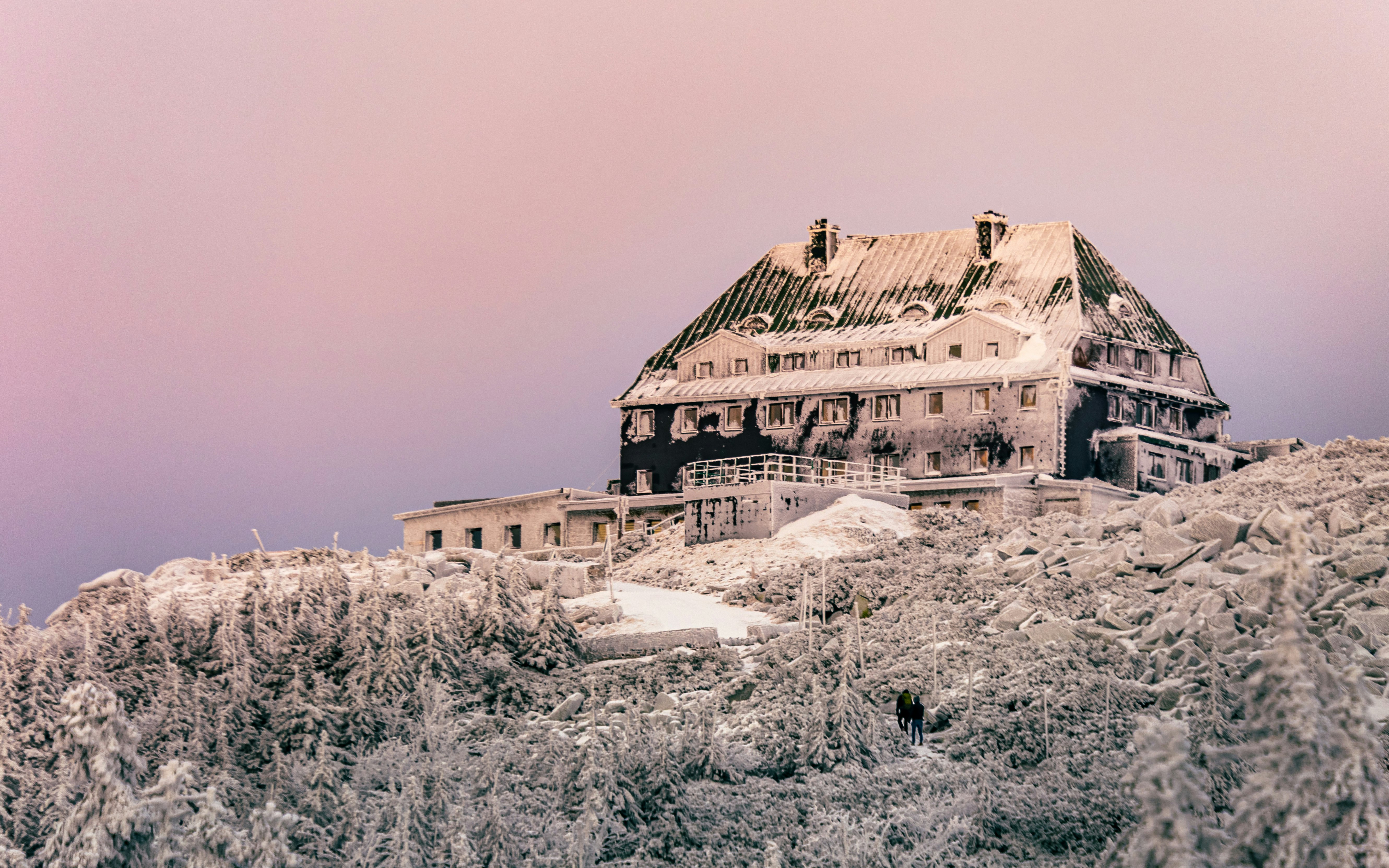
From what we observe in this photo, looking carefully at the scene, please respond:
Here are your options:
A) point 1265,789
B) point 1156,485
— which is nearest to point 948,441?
point 1156,485

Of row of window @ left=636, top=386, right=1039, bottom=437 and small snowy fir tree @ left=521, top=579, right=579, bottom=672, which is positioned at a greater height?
row of window @ left=636, top=386, right=1039, bottom=437

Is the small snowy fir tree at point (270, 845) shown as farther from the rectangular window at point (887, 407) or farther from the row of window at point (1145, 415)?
the row of window at point (1145, 415)

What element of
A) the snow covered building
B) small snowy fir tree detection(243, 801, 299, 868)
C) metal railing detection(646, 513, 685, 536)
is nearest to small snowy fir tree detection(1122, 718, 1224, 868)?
small snowy fir tree detection(243, 801, 299, 868)

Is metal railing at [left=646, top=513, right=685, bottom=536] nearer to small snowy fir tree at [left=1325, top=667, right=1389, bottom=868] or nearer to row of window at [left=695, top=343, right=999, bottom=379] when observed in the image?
row of window at [left=695, top=343, right=999, bottom=379]

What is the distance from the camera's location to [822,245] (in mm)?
70125

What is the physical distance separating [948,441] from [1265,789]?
Answer: 136 ft

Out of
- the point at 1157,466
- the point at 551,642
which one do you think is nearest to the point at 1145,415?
the point at 1157,466

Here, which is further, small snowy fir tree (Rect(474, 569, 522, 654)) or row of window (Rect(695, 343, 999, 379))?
row of window (Rect(695, 343, 999, 379))

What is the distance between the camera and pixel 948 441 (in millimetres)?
61562

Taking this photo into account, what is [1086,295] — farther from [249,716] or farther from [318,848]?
[318,848]

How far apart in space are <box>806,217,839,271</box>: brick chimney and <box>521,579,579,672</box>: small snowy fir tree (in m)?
30.3

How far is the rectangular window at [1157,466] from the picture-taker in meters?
60.8

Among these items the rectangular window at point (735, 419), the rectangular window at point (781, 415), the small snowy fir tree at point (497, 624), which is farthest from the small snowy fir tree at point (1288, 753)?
the rectangular window at point (735, 419)

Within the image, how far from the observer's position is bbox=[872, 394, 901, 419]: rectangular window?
206 feet
